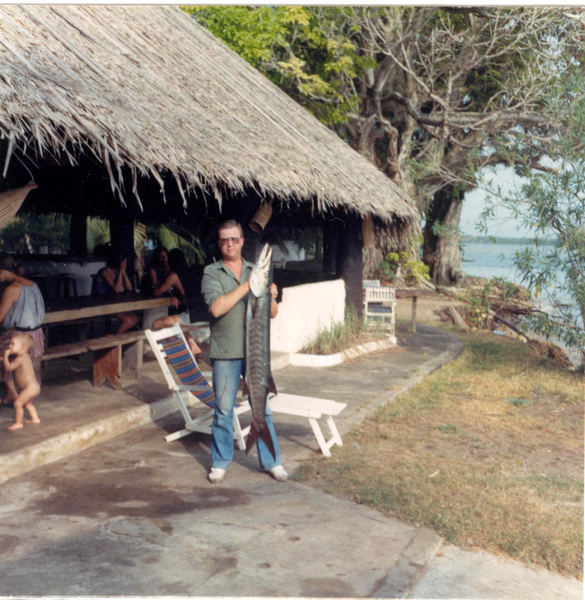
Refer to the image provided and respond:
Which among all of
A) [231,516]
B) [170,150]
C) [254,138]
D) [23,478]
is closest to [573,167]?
[254,138]

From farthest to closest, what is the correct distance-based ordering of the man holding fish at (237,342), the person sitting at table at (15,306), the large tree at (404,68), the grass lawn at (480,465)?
the large tree at (404,68)
the person sitting at table at (15,306)
the man holding fish at (237,342)
the grass lawn at (480,465)

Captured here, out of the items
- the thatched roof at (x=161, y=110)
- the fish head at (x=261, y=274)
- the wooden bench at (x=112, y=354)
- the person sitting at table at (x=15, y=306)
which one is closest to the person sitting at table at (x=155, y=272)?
the wooden bench at (x=112, y=354)

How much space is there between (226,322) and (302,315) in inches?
198

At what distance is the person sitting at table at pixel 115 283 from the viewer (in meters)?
8.27

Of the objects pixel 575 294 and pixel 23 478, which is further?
pixel 575 294

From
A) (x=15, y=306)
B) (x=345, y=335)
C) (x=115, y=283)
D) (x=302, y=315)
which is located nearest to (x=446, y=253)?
(x=345, y=335)

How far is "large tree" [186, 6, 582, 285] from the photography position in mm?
15945

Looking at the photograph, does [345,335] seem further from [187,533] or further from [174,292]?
[187,533]

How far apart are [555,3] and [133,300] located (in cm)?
544

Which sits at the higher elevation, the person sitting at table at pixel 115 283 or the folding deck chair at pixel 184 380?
the person sitting at table at pixel 115 283

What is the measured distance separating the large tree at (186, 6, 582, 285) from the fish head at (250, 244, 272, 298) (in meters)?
9.83

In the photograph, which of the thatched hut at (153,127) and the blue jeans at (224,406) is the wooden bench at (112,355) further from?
the blue jeans at (224,406)

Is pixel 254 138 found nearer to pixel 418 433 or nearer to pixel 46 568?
pixel 418 433

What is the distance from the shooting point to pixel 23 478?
4.75 metres
